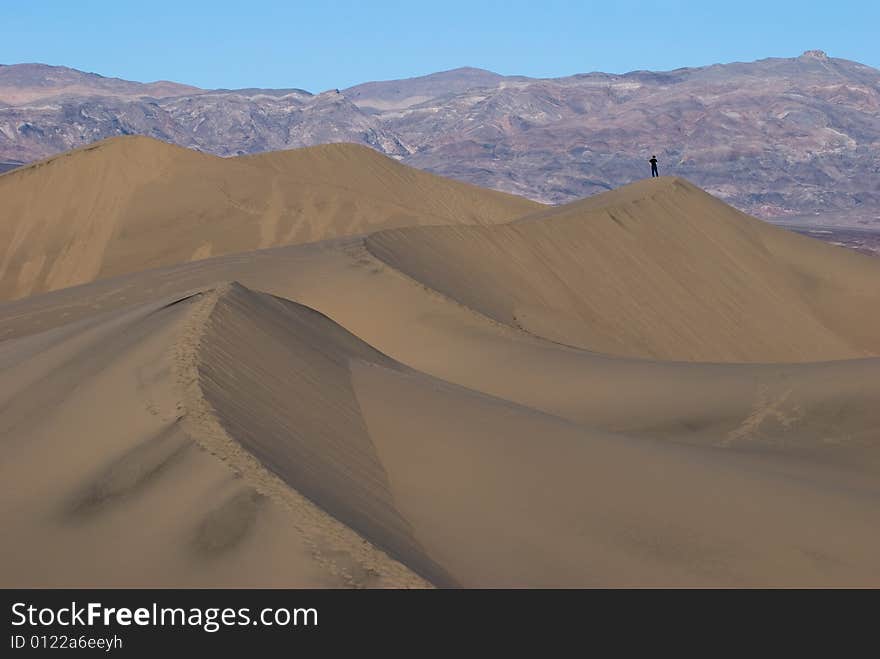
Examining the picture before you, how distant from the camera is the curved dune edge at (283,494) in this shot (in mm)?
6957

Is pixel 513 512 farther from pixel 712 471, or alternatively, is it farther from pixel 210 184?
pixel 210 184

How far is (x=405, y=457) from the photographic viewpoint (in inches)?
419

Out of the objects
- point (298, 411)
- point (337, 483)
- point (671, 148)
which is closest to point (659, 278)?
point (298, 411)

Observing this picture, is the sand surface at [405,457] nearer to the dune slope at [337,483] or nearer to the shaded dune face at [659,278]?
the dune slope at [337,483]

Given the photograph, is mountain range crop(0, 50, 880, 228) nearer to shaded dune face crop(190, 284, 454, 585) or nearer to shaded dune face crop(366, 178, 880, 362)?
shaded dune face crop(366, 178, 880, 362)

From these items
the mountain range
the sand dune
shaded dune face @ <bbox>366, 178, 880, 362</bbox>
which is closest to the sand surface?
shaded dune face @ <bbox>366, 178, 880, 362</bbox>

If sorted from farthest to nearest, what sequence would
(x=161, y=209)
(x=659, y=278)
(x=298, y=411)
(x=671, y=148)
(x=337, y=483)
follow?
(x=671, y=148)
(x=161, y=209)
(x=659, y=278)
(x=298, y=411)
(x=337, y=483)

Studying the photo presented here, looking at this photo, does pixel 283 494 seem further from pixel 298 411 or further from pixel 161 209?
pixel 161 209

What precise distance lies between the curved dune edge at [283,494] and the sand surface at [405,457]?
0.02m

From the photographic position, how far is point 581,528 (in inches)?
379

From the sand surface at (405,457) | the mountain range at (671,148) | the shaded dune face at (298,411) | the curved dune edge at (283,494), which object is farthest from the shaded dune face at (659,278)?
the mountain range at (671,148)

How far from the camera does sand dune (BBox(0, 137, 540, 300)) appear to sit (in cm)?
3834

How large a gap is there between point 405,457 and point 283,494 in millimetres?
3109
